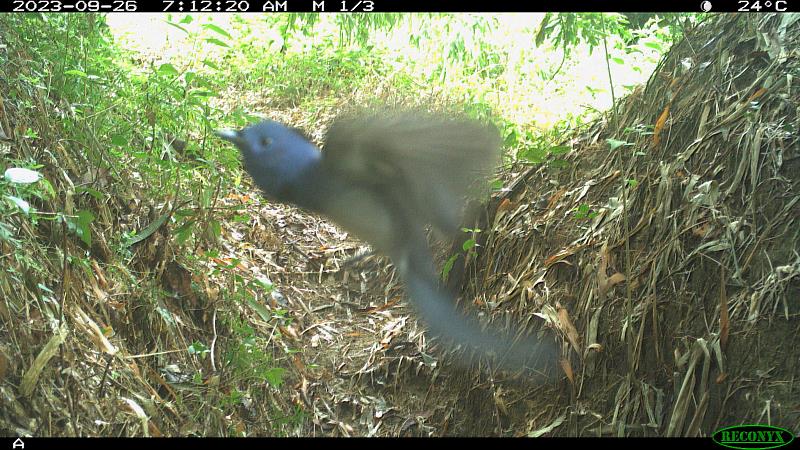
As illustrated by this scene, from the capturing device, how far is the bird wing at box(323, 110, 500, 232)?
9.00 ft

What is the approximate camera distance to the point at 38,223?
190 cm

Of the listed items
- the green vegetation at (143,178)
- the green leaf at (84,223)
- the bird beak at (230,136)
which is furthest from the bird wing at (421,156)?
the green leaf at (84,223)

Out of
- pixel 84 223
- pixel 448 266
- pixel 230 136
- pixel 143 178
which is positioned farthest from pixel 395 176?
pixel 84 223

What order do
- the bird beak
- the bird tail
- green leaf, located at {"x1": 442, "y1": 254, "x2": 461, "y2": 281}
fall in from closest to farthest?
the bird tail < green leaf, located at {"x1": 442, "y1": 254, "x2": 461, "y2": 281} < the bird beak

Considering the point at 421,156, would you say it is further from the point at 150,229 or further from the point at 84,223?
the point at 84,223

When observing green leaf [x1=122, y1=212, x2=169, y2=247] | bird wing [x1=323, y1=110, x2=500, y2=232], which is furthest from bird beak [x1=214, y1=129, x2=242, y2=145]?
green leaf [x1=122, y1=212, x2=169, y2=247]

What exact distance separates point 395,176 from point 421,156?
15cm

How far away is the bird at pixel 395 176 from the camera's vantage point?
2.74 meters

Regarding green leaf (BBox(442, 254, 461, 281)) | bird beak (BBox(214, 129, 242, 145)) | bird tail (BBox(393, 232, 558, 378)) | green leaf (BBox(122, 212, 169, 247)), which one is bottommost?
bird tail (BBox(393, 232, 558, 378))

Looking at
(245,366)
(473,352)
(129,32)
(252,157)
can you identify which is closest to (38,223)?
(245,366)

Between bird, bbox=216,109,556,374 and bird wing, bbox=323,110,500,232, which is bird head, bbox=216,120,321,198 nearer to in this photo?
bird, bbox=216,109,556,374

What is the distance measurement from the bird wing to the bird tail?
0.20 m

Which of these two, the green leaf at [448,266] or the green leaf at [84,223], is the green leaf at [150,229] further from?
the green leaf at [448,266]

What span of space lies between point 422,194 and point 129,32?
7.80 feet
